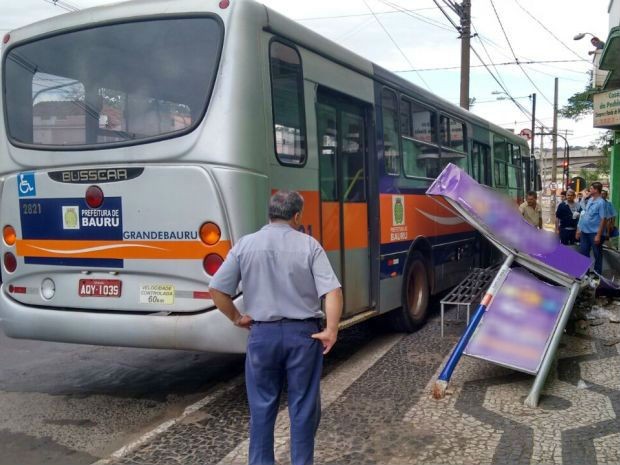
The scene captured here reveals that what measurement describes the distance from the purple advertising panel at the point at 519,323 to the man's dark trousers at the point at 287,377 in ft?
7.03

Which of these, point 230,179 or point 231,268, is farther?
point 230,179

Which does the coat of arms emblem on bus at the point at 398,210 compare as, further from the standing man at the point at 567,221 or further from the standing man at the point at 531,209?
the standing man at the point at 567,221

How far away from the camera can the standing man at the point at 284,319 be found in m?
3.11

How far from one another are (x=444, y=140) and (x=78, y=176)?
5432 mm

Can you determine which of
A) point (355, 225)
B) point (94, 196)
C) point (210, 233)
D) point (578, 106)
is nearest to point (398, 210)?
point (355, 225)

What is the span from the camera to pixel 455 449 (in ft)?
12.9

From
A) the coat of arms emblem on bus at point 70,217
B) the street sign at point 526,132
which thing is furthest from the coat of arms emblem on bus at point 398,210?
the street sign at point 526,132

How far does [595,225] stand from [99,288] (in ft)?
27.6

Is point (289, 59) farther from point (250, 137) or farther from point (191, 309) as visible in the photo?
point (191, 309)

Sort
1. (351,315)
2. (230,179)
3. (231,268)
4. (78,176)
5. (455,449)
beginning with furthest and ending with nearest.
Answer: (351,315), (78,176), (230,179), (455,449), (231,268)

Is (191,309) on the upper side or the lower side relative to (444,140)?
lower

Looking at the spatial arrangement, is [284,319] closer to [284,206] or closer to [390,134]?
[284,206]

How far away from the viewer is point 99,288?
15.4ft

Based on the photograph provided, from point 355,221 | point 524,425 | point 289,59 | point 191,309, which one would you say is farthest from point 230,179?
point 524,425
